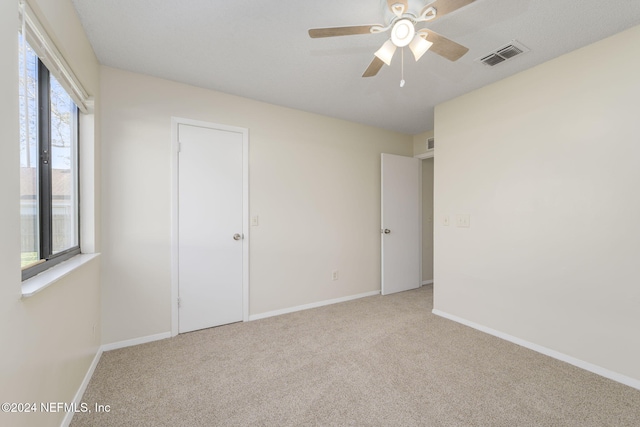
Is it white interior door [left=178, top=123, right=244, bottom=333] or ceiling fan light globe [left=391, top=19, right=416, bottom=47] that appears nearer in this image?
ceiling fan light globe [left=391, top=19, right=416, bottom=47]

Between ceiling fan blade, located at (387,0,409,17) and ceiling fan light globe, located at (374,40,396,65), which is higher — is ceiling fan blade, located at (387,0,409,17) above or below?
above

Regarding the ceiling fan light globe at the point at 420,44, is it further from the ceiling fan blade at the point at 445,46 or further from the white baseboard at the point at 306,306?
the white baseboard at the point at 306,306

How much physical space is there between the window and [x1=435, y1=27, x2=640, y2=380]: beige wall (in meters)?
3.28

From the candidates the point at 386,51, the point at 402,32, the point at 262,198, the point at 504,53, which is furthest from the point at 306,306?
the point at 504,53

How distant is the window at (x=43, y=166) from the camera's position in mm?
1234

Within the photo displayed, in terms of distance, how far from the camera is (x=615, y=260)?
191 centimetres

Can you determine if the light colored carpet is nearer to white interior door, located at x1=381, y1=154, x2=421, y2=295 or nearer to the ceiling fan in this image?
white interior door, located at x1=381, y1=154, x2=421, y2=295

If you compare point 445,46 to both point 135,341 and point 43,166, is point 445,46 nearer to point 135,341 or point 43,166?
point 43,166

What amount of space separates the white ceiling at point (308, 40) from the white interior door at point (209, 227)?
610mm

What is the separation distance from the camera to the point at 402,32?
1.46 meters

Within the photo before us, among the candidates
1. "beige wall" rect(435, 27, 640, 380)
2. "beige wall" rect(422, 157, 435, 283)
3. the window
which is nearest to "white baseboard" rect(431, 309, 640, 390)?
"beige wall" rect(435, 27, 640, 380)

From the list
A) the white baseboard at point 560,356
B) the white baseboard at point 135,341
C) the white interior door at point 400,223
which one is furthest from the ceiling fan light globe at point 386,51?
the white baseboard at point 135,341

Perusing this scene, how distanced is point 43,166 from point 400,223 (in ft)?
12.1

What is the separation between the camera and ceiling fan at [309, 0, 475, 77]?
133 cm
